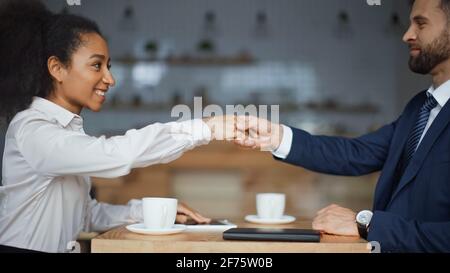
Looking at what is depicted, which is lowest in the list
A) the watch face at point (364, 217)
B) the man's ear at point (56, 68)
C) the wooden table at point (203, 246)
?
the wooden table at point (203, 246)

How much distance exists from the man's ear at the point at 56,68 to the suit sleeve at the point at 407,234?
0.65 metres

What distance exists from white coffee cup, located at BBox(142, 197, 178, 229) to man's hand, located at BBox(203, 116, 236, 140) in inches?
7.7

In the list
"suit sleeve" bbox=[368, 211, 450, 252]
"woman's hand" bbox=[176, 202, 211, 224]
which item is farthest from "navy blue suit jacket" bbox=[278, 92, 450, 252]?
"woman's hand" bbox=[176, 202, 211, 224]

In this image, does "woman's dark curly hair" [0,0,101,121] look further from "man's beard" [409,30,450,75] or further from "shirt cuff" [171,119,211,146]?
"man's beard" [409,30,450,75]

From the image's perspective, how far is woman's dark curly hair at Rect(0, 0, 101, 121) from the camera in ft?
3.63

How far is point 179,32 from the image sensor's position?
3.96 m

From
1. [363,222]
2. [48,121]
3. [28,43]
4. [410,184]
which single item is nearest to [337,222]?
[363,222]

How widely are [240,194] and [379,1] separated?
6.75 feet

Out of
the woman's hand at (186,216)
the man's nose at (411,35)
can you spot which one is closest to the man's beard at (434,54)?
the man's nose at (411,35)

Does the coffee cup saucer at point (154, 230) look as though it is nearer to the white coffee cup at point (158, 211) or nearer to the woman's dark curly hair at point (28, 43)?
the white coffee cup at point (158, 211)

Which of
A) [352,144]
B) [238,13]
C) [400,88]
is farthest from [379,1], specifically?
[238,13]

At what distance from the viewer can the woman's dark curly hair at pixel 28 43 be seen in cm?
111

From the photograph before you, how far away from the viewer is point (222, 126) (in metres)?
1.19

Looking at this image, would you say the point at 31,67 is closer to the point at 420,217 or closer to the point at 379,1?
the point at 379,1
